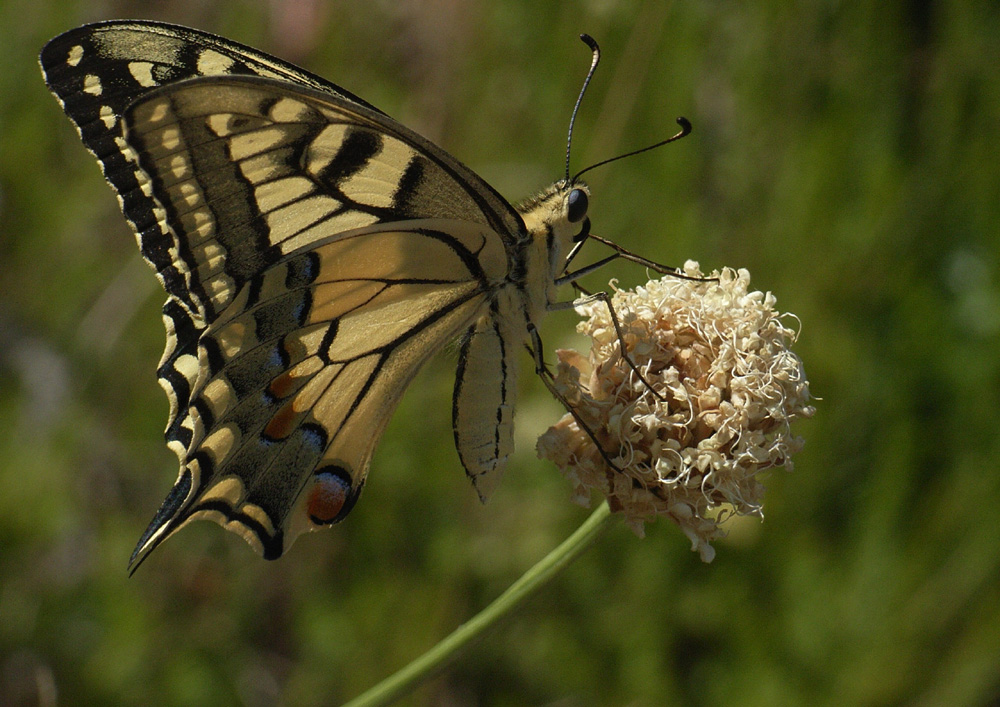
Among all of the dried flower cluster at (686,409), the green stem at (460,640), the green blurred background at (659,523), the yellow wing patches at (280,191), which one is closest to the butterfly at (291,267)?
the yellow wing patches at (280,191)

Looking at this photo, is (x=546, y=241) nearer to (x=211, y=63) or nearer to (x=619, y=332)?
(x=619, y=332)

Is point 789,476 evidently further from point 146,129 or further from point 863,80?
point 146,129

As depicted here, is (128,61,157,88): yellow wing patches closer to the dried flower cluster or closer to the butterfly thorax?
the butterfly thorax

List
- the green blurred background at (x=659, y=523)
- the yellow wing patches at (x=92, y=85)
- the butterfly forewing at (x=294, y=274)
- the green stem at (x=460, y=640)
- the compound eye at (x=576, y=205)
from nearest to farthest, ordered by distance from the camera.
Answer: the green stem at (x=460, y=640) < the butterfly forewing at (x=294, y=274) < the yellow wing patches at (x=92, y=85) < the compound eye at (x=576, y=205) < the green blurred background at (x=659, y=523)

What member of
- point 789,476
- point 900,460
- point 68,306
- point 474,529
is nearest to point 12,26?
point 68,306

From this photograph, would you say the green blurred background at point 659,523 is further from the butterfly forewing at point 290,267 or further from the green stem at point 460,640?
the green stem at point 460,640

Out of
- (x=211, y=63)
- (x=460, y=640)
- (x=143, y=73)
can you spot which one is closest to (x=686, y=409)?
(x=460, y=640)
